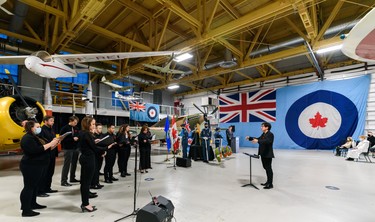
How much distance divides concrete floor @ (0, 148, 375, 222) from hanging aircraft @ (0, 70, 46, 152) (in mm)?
978

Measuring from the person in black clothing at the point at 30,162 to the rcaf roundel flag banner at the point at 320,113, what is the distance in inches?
485

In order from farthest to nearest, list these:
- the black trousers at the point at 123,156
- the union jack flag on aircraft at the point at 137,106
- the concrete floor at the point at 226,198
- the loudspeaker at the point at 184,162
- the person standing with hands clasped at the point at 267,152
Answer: the union jack flag on aircraft at the point at 137,106 → the loudspeaker at the point at 184,162 → the black trousers at the point at 123,156 → the person standing with hands clasped at the point at 267,152 → the concrete floor at the point at 226,198

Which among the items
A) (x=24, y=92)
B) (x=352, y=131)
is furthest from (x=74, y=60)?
(x=352, y=131)

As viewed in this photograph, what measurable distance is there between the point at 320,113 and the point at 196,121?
7.20m

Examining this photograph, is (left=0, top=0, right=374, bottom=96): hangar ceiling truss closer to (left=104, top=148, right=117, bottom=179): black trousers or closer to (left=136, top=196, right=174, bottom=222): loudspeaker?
(left=104, top=148, right=117, bottom=179): black trousers

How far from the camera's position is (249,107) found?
1359 cm

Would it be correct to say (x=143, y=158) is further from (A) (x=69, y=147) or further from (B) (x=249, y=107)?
(B) (x=249, y=107)

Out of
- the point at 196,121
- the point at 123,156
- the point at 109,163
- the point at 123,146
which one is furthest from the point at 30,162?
the point at 196,121

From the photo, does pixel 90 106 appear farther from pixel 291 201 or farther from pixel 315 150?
pixel 315 150

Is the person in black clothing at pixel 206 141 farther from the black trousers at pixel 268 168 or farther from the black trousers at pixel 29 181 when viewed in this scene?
the black trousers at pixel 29 181

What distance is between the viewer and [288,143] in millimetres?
11664

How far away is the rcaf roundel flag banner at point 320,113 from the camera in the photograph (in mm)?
9578

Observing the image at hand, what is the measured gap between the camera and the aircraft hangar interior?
2.83m

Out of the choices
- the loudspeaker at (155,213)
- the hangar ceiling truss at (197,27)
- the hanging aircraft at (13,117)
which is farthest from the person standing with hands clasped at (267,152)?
the hanging aircraft at (13,117)
